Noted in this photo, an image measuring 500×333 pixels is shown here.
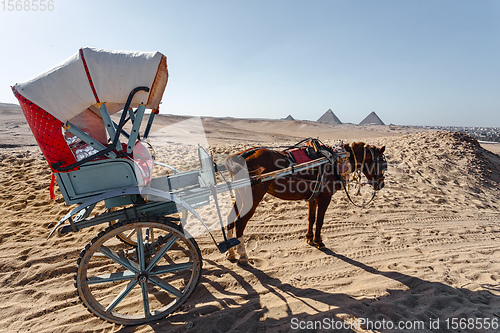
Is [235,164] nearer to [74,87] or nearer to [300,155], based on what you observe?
[300,155]

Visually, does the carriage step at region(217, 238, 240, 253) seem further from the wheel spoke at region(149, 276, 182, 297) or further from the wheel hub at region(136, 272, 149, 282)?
the wheel hub at region(136, 272, 149, 282)

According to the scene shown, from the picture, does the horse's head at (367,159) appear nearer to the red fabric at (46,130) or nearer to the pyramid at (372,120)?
the red fabric at (46,130)

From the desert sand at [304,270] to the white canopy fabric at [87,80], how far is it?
2.47 metres

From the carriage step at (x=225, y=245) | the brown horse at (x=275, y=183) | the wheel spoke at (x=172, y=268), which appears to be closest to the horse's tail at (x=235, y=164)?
the brown horse at (x=275, y=183)

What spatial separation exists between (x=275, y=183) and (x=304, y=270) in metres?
1.47

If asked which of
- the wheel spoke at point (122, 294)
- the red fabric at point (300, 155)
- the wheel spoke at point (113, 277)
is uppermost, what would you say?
the red fabric at point (300, 155)

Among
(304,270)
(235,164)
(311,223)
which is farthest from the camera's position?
(311,223)

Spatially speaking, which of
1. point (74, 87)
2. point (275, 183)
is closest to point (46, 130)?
point (74, 87)

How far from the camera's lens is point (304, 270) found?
12.7 ft

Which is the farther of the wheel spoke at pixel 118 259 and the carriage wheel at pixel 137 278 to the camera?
the wheel spoke at pixel 118 259

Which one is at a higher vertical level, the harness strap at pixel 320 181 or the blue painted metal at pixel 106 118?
the blue painted metal at pixel 106 118

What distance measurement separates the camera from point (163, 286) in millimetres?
2762

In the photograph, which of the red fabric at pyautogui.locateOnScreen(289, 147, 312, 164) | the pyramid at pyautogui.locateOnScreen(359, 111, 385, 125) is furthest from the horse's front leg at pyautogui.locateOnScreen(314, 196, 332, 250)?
the pyramid at pyautogui.locateOnScreen(359, 111, 385, 125)

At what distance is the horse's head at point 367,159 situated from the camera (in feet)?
14.9
